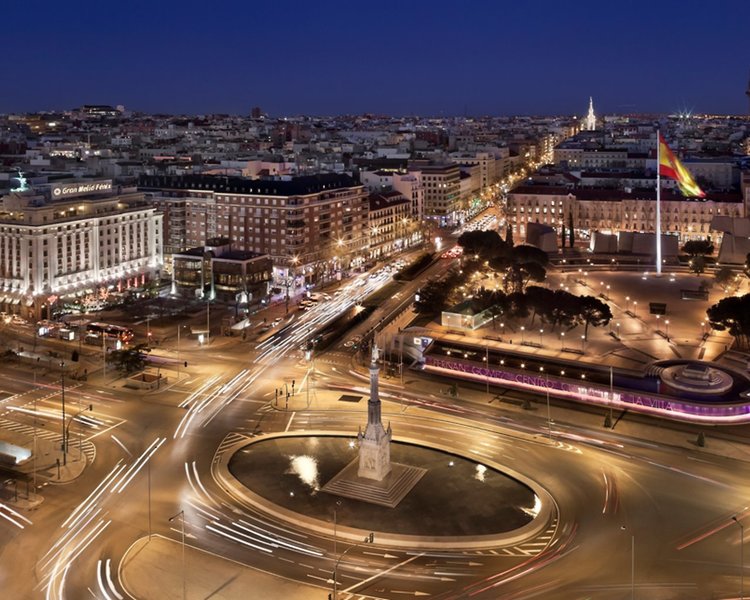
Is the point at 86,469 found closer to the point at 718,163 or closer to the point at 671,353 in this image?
the point at 671,353

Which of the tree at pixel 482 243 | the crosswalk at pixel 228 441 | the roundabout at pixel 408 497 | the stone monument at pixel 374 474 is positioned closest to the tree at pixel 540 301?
the tree at pixel 482 243

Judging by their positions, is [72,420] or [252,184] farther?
[252,184]

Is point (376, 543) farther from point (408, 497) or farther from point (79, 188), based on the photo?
point (79, 188)

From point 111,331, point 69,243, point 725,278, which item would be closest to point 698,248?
point 725,278

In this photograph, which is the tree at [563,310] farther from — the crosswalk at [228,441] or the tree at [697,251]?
the tree at [697,251]

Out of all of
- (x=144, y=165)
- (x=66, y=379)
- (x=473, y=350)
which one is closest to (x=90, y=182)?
(x=66, y=379)

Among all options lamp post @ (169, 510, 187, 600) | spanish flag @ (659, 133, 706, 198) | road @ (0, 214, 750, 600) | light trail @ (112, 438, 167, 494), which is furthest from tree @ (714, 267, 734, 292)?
lamp post @ (169, 510, 187, 600)
